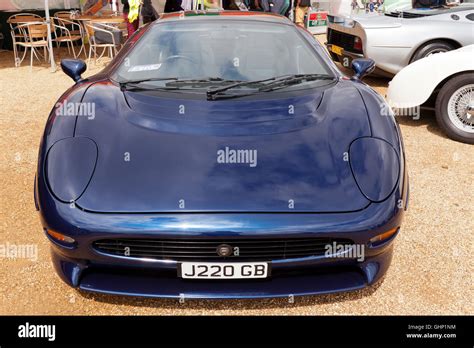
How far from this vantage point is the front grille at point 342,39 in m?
6.66

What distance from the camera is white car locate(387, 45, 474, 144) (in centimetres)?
439

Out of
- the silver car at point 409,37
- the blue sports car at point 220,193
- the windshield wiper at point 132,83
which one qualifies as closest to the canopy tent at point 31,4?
the silver car at point 409,37

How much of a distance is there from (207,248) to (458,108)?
148 inches

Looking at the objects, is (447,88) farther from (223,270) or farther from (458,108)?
(223,270)

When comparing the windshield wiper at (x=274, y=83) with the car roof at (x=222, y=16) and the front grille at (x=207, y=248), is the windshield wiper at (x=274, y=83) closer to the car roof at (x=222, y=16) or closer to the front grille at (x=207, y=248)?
the car roof at (x=222, y=16)

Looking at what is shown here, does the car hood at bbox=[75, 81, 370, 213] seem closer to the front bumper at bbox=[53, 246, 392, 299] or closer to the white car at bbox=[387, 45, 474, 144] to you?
the front bumper at bbox=[53, 246, 392, 299]

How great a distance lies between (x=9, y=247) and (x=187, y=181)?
1527 millimetres

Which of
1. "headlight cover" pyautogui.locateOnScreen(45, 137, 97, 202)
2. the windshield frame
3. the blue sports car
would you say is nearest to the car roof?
the windshield frame

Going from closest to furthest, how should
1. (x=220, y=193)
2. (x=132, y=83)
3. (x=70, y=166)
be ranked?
(x=220, y=193), (x=70, y=166), (x=132, y=83)

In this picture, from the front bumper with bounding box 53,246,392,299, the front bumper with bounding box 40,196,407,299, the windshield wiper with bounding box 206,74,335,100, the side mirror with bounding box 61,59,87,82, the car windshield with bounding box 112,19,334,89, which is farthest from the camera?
the side mirror with bounding box 61,59,87,82

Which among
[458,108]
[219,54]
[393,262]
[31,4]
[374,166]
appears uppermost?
[219,54]

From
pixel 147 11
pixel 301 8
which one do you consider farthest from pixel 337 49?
pixel 301 8

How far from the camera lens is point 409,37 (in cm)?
613
